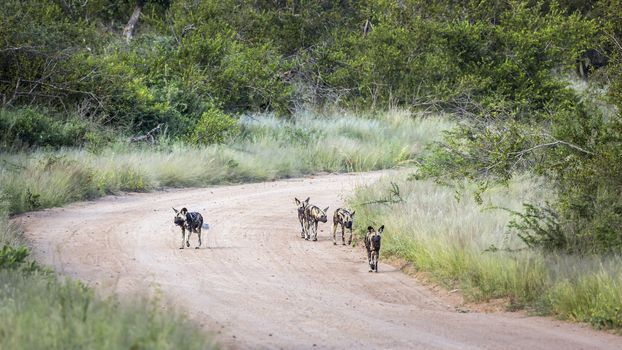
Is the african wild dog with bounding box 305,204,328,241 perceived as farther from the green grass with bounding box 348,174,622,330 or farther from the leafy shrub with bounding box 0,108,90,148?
the leafy shrub with bounding box 0,108,90,148

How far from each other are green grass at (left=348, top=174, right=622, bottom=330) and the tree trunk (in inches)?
995

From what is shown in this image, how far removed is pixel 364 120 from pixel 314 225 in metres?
16.5

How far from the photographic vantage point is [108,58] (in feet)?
95.6

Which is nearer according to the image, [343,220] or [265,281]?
[265,281]

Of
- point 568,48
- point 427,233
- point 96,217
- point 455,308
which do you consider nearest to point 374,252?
point 427,233

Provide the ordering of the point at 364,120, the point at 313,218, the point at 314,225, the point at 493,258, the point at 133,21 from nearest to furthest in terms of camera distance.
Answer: the point at 493,258 < the point at 313,218 < the point at 314,225 < the point at 364,120 < the point at 133,21

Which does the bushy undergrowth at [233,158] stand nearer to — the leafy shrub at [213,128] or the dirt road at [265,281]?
the leafy shrub at [213,128]

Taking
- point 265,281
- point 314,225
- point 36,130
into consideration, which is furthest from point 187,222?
point 36,130

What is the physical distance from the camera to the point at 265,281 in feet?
38.5

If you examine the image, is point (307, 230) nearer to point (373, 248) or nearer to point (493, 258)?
point (373, 248)

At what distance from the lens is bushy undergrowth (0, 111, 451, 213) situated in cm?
1869

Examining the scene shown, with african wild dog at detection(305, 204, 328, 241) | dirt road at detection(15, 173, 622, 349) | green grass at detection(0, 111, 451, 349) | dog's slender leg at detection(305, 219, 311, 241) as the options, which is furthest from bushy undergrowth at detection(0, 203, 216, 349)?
dog's slender leg at detection(305, 219, 311, 241)

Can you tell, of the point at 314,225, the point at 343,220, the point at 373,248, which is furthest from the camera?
the point at 314,225

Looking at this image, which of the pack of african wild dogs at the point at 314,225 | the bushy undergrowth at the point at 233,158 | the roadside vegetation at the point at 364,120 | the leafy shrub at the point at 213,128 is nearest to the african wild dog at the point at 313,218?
the pack of african wild dogs at the point at 314,225
